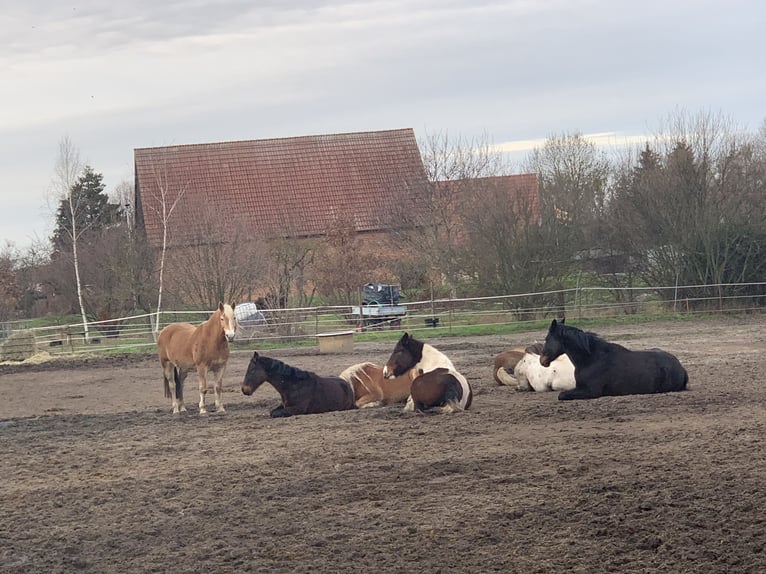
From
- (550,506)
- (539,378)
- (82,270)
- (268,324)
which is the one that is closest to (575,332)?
(539,378)

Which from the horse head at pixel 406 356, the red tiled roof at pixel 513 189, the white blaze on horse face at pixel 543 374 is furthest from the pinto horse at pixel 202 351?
the red tiled roof at pixel 513 189

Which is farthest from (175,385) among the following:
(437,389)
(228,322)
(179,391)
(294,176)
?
(294,176)

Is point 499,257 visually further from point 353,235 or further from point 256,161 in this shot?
point 256,161

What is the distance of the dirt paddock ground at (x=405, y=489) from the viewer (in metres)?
4.88

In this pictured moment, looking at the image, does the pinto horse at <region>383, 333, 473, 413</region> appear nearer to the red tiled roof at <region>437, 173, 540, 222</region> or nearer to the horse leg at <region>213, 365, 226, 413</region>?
the horse leg at <region>213, 365, 226, 413</region>

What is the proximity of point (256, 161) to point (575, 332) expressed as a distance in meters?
29.0

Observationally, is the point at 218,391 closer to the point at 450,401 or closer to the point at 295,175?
the point at 450,401

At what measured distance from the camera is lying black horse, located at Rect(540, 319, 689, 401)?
1019 centimetres

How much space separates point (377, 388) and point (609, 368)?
2666 mm

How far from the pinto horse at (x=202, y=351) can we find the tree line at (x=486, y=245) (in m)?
13.4

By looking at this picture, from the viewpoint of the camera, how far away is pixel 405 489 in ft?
20.6

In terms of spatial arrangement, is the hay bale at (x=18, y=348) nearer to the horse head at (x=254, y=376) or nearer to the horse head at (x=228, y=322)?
the horse head at (x=228, y=322)

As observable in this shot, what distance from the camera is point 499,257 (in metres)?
25.5

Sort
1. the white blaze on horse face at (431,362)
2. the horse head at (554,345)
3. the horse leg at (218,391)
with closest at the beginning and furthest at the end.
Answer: the white blaze on horse face at (431,362), the horse head at (554,345), the horse leg at (218,391)
